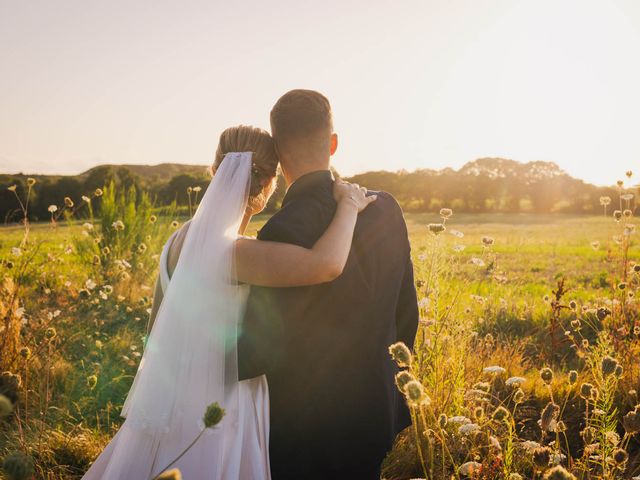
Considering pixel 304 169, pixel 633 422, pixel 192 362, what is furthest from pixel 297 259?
pixel 633 422

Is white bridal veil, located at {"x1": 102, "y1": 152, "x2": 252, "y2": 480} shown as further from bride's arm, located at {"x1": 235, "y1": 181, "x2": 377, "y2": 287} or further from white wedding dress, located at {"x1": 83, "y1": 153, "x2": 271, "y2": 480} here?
bride's arm, located at {"x1": 235, "y1": 181, "x2": 377, "y2": 287}

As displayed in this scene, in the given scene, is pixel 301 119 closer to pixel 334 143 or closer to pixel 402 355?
pixel 334 143

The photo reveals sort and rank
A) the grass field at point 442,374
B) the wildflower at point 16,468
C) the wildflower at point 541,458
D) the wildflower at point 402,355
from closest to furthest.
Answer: the wildflower at point 16,468 < the wildflower at point 541,458 < the wildflower at point 402,355 < the grass field at point 442,374

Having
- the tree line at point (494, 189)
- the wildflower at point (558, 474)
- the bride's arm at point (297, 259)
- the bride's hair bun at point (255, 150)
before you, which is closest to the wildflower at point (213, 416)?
the bride's arm at point (297, 259)

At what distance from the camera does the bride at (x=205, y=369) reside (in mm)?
2689

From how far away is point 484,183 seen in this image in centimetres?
4038

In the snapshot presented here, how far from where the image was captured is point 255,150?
2.98 meters

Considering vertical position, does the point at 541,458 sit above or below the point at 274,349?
below

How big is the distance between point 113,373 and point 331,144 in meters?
3.69

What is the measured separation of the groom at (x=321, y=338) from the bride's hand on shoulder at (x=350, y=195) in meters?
0.06

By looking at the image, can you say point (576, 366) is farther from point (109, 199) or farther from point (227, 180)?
point (109, 199)

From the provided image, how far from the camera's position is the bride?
2689 millimetres

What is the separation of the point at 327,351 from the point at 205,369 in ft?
2.08

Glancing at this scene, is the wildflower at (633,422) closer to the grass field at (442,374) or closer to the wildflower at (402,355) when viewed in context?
the grass field at (442,374)
